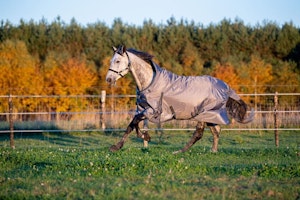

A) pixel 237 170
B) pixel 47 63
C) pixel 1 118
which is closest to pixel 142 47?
pixel 47 63

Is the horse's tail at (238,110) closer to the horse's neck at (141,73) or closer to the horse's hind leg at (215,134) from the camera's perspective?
the horse's hind leg at (215,134)

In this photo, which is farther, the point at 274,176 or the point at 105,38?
the point at 105,38

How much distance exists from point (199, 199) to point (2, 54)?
2517cm

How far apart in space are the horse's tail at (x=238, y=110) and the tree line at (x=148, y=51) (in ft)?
53.5

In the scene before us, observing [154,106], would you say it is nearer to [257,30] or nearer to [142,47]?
[142,47]

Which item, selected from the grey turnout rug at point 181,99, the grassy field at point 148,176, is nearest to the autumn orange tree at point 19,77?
the grassy field at point 148,176

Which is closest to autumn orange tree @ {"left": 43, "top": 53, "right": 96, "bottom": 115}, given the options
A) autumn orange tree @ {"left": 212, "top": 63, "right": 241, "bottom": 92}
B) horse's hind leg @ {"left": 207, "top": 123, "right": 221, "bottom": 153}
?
autumn orange tree @ {"left": 212, "top": 63, "right": 241, "bottom": 92}

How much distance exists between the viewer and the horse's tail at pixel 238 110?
11.3 metres

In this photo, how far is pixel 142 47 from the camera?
1421 inches

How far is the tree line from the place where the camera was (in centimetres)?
2867

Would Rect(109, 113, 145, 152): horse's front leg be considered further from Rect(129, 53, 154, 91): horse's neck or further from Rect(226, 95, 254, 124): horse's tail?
Rect(226, 95, 254, 124): horse's tail

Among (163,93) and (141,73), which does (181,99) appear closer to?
(163,93)

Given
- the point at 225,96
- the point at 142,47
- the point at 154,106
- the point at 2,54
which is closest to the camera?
the point at 154,106

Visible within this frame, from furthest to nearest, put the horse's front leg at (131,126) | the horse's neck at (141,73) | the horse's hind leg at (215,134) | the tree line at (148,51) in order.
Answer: the tree line at (148,51) < the horse's hind leg at (215,134) < the horse's neck at (141,73) < the horse's front leg at (131,126)
